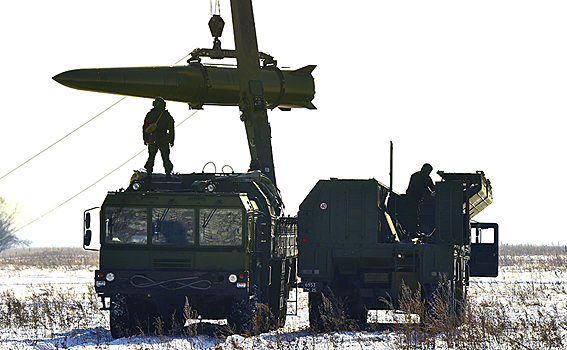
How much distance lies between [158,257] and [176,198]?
1.05 meters

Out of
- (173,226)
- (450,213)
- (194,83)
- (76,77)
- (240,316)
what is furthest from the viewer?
(194,83)

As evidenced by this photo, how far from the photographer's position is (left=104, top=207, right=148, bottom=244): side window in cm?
1480

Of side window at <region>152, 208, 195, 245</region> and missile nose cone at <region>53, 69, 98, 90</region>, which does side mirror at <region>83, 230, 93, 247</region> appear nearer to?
side window at <region>152, 208, 195, 245</region>

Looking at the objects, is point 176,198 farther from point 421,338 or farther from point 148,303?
point 421,338

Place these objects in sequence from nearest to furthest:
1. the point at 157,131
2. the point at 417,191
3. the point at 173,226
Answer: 1. the point at 173,226
2. the point at 157,131
3. the point at 417,191

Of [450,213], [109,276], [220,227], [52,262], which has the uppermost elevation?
[450,213]

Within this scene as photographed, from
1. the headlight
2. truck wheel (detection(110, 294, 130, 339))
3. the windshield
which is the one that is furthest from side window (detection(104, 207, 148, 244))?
truck wheel (detection(110, 294, 130, 339))

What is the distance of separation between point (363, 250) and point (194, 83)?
8.57 m

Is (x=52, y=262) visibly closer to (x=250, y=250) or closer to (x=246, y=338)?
(x=250, y=250)

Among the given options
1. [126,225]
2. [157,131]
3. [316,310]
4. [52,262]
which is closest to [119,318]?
[126,225]

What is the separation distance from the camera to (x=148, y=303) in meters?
15.1

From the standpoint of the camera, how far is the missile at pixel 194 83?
2112 centimetres

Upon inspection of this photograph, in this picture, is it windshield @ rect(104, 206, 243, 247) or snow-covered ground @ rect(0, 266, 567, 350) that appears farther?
windshield @ rect(104, 206, 243, 247)

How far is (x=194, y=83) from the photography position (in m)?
22.4
